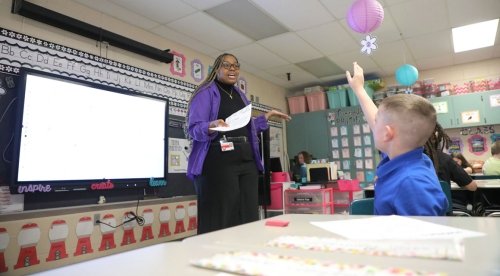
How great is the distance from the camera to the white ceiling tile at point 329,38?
12.0 ft

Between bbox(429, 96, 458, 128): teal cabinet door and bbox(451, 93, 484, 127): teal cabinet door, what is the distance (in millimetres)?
49

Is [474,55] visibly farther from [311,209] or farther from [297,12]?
[311,209]

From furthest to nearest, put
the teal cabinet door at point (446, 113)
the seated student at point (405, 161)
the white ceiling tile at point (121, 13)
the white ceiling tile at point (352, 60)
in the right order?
the teal cabinet door at point (446, 113), the white ceiling tile at point (352, 60), the white ceiling tile at point (121, 13), the seated student at point (405, 161)

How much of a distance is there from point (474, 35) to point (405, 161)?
4.16 meters

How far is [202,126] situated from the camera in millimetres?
Answer: 1616

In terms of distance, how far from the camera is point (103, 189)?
8.30 ft

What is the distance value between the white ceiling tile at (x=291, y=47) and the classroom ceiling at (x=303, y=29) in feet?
0.04

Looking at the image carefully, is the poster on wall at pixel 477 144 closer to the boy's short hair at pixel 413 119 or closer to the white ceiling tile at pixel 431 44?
the white ceiling tile at pixel 431 44

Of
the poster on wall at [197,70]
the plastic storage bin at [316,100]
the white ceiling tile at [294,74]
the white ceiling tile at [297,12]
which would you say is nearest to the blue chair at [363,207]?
the white ceiling tile at [297,12]

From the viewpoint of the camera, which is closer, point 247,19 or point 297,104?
point 247,19

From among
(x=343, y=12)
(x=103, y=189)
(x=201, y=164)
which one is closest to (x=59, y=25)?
(x=103, y=189)

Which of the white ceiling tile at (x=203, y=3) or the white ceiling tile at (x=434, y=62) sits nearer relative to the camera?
the white ceiling tile at (x=203, y=3)

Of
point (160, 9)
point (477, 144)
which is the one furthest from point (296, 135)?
point (160, 9)

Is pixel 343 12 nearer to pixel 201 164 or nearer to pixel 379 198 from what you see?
pixel 201 164
